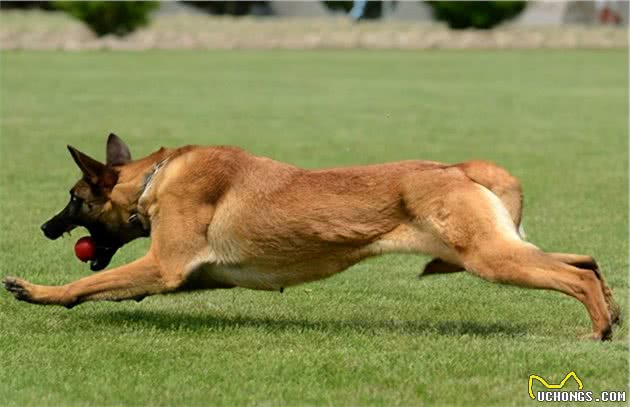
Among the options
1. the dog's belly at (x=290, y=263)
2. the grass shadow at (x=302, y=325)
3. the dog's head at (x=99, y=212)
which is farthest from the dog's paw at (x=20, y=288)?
the dog's belly at (x=290, y=263)

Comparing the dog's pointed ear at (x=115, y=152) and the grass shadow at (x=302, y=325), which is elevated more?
the dog's pointed ear at (x=115, y=152)

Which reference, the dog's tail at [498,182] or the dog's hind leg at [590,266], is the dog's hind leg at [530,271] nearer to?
the dog's hind leg at [590,266]

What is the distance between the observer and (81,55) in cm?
4594

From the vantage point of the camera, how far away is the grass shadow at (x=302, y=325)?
782cm

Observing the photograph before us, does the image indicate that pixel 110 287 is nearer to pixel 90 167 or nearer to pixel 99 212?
pixel 99 212

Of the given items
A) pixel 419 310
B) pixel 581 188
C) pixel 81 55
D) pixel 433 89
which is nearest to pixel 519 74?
pixel 433 89

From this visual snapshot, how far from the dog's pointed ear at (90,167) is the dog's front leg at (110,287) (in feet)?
2.26

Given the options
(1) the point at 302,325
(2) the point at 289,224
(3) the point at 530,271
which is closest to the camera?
(3) the point at 530,271

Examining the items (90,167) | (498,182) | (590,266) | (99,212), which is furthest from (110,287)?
(590,266)

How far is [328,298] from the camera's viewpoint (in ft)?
29.5

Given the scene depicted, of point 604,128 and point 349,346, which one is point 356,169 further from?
point 604,128

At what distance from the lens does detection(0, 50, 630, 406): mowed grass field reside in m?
6.52

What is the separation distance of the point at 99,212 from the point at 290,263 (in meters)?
1.29

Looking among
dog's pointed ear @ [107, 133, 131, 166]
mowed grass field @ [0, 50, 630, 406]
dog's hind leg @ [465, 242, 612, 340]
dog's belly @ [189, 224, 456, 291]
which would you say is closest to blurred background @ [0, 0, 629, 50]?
mowed grass field @ [0, 50, 630, 406]
